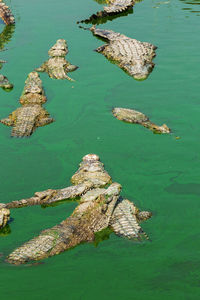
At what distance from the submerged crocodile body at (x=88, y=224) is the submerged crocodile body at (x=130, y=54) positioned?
6.11 metres

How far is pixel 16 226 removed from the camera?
7.67 m

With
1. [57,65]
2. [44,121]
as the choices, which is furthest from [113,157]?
[57,65]

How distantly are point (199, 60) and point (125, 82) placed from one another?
2.85 meters

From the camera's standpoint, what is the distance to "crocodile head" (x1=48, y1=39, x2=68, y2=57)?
14387 mm

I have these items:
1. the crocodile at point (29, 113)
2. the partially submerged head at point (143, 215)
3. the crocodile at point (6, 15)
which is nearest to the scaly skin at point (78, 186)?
the partially submerged head at point (143, 215)

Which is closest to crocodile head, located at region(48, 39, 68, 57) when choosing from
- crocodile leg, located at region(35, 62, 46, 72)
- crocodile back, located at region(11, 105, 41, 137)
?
crocodile leg, located at region(35, 62, 46, 72)

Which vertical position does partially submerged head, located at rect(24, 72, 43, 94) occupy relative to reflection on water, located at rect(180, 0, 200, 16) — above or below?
below

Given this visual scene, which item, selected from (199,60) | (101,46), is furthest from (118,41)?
(199,60)

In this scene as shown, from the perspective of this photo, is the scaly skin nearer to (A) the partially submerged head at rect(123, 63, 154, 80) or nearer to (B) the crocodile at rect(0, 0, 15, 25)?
(A) the partially submerged head at rect(123, 63, 154, 80)

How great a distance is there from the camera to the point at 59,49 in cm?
1465

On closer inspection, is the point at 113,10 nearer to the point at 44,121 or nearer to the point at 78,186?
the point at 44,121

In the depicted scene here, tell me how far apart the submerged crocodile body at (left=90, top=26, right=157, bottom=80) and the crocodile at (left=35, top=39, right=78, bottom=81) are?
145cm

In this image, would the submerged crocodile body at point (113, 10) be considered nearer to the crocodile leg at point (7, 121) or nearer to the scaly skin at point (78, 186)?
the crocodile leg at point (7, 121)

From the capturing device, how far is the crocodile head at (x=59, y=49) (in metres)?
14.4
